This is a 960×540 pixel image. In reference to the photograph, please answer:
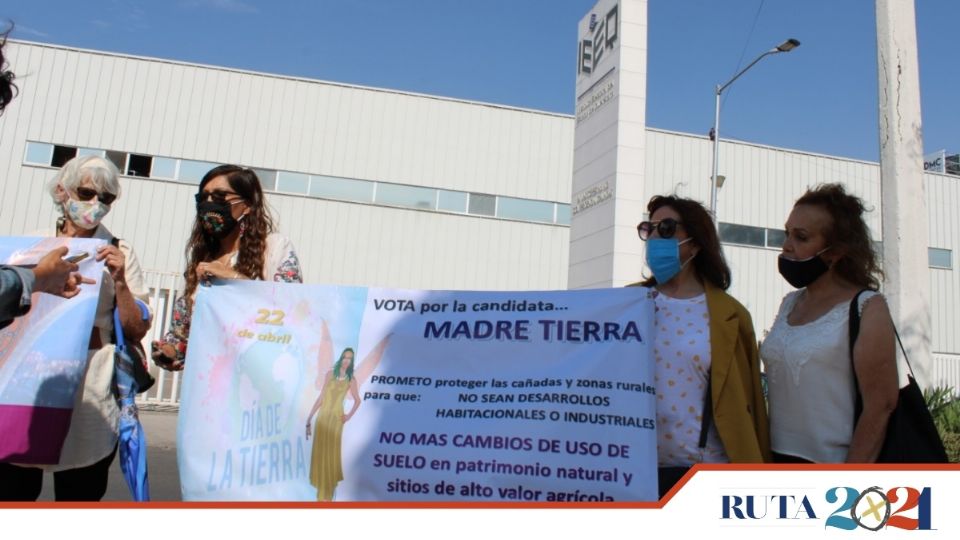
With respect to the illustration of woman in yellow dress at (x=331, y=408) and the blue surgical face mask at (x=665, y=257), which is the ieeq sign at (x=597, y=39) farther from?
the illustration of woman in yellow dress at (x=331, y=408)

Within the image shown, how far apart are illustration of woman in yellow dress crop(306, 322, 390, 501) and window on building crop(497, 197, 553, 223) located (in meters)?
18.8

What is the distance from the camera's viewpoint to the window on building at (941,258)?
2488 cm

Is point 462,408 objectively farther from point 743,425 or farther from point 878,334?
point 878,334

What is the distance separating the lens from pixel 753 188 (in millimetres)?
23297

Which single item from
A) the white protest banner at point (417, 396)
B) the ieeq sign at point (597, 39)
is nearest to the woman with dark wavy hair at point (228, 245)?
the white protest banner at point (417, 396)

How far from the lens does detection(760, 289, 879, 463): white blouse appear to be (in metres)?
2.50

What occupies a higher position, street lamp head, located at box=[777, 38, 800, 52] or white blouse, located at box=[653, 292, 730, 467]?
street lamp head, located at box=[777, 38, 800, 52]

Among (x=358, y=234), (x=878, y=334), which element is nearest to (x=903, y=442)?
(x=878, y=334)

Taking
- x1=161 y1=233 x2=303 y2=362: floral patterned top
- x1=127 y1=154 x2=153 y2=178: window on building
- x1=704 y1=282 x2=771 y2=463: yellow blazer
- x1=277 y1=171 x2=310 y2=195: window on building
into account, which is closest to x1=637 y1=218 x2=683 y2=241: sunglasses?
x1=704 y1=282 x2=771 y2=463: yellow blazer

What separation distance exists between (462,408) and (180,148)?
1947 cm

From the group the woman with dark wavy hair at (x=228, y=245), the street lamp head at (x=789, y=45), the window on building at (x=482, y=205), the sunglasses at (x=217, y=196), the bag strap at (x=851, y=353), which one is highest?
the street lamp head at (x=789, y=45)

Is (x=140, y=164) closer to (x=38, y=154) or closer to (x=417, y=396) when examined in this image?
(x=38, y=154)

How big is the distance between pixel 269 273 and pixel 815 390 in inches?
80.3

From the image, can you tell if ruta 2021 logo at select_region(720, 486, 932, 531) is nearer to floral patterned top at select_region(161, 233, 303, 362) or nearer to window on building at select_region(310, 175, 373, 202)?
floral patterned top at select_region(161, 233, 303, 362)
